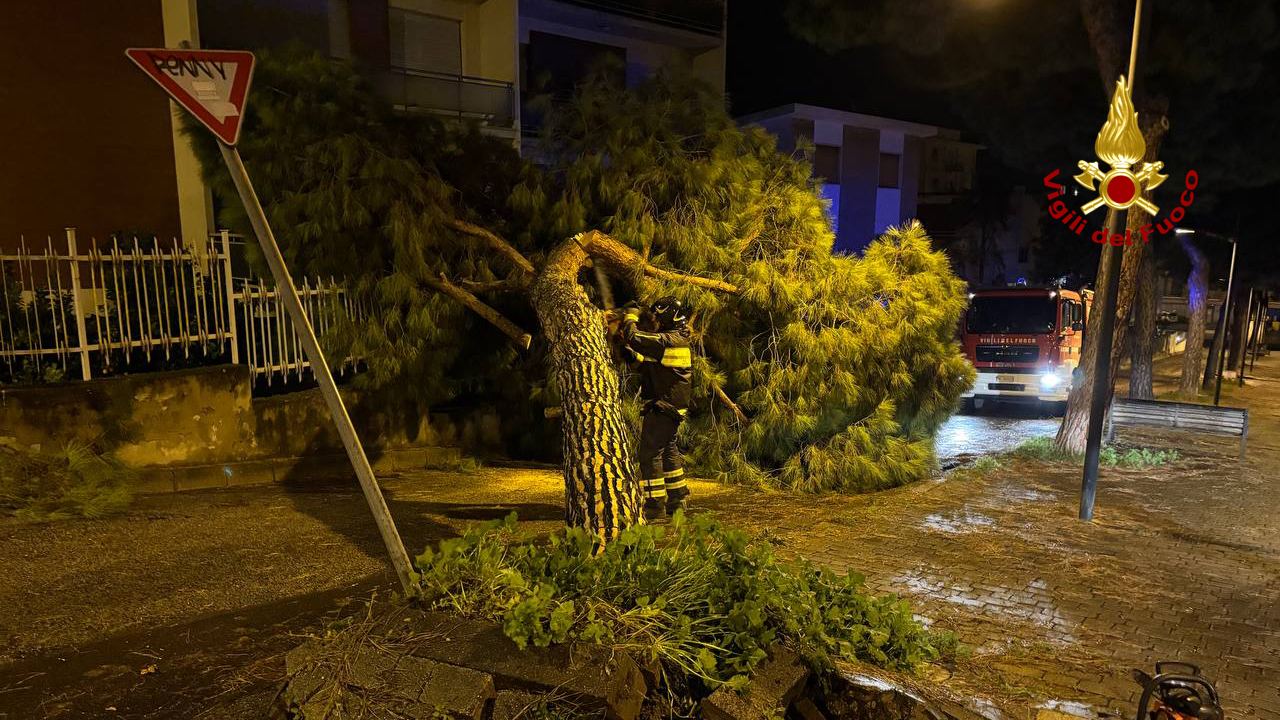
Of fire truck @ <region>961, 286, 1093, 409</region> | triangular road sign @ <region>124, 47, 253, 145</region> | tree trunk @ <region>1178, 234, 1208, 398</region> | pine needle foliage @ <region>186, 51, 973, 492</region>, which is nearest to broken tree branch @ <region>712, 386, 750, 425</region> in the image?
pine needle foliage @ <region>186, 51, 973, 492</region>

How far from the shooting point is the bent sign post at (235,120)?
327 cm

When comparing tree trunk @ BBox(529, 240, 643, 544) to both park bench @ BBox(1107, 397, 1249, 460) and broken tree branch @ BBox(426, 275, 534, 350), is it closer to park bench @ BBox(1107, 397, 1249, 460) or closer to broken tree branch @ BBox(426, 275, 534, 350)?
broken tree branch @ BBox(426, 275, 534, 350)

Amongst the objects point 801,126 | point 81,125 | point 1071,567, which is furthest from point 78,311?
point 801,126

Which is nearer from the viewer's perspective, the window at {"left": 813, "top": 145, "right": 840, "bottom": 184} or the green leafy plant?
the green leafy plant

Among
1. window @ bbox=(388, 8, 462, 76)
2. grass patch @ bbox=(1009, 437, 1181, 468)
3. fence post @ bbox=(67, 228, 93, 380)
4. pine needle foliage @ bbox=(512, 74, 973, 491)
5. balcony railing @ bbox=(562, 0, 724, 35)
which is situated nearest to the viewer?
fence post @ bbox=(67, 228, 93, 380)

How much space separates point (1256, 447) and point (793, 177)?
28.3 feet

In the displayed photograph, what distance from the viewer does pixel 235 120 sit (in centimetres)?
338

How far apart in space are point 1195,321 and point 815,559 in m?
16.4

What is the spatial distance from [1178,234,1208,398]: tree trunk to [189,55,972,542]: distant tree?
11792 mm

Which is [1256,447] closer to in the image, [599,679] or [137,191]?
[599,679]

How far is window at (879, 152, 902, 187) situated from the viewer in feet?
92.4

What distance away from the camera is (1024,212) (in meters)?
36.5

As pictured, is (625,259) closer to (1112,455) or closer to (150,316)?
(150,316)

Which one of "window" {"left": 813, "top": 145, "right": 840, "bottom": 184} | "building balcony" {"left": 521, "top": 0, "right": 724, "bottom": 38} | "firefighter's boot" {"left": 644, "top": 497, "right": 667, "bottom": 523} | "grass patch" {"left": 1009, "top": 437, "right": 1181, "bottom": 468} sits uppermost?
"building balcony" {"left": 521, "top": 0, "right": 724, "bottom": 38}
